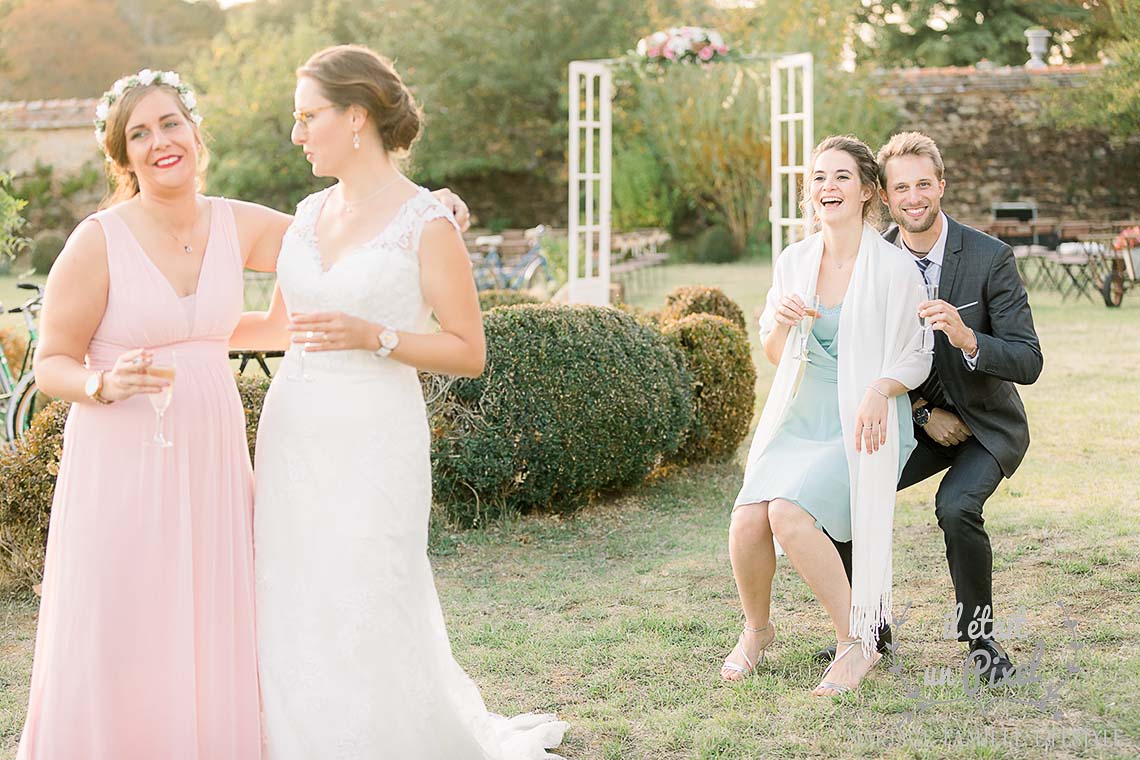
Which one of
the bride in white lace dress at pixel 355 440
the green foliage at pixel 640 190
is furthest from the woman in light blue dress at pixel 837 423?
the green foliage at pixel 640 190

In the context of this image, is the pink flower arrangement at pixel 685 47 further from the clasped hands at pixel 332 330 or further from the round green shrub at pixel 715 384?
the clasped hands at pixel 332 330

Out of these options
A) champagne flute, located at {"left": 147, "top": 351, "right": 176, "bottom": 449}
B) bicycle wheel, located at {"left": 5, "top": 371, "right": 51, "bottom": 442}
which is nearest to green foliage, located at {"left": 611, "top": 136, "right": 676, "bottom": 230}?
bicycle wheel, located at {"left": 5, "top": 371, "right": 51, "bottom": 442}

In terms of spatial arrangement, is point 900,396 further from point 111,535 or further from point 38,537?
point 38,537

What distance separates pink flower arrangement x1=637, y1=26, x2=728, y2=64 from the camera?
13180 mm

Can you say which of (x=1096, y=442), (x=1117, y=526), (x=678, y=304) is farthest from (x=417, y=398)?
(x=1096, y=442)

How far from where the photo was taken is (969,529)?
4.00m

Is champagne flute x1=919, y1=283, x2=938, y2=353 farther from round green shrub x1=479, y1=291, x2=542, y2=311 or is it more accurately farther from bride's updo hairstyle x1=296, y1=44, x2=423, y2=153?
round green shrub x1=479, y1=291, x2=542, y2=311

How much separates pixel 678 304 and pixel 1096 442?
9.25 feet

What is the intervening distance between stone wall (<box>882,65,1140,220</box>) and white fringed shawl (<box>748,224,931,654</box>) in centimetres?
2323

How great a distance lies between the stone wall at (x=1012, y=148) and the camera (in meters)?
26.1

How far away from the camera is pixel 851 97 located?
25.4 meters

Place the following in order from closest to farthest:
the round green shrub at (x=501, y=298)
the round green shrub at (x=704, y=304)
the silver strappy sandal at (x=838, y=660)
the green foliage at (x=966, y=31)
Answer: the silver strappy sandal at (x=838, y=660) < the round green shrub at (x=704, y=304) < the round green shrub at (x=501, y=298) < the green foliage at (x=966, y=31)

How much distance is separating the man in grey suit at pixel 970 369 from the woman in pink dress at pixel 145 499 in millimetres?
2191

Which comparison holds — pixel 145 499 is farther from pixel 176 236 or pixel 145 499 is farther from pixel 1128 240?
pixel 1128 240
